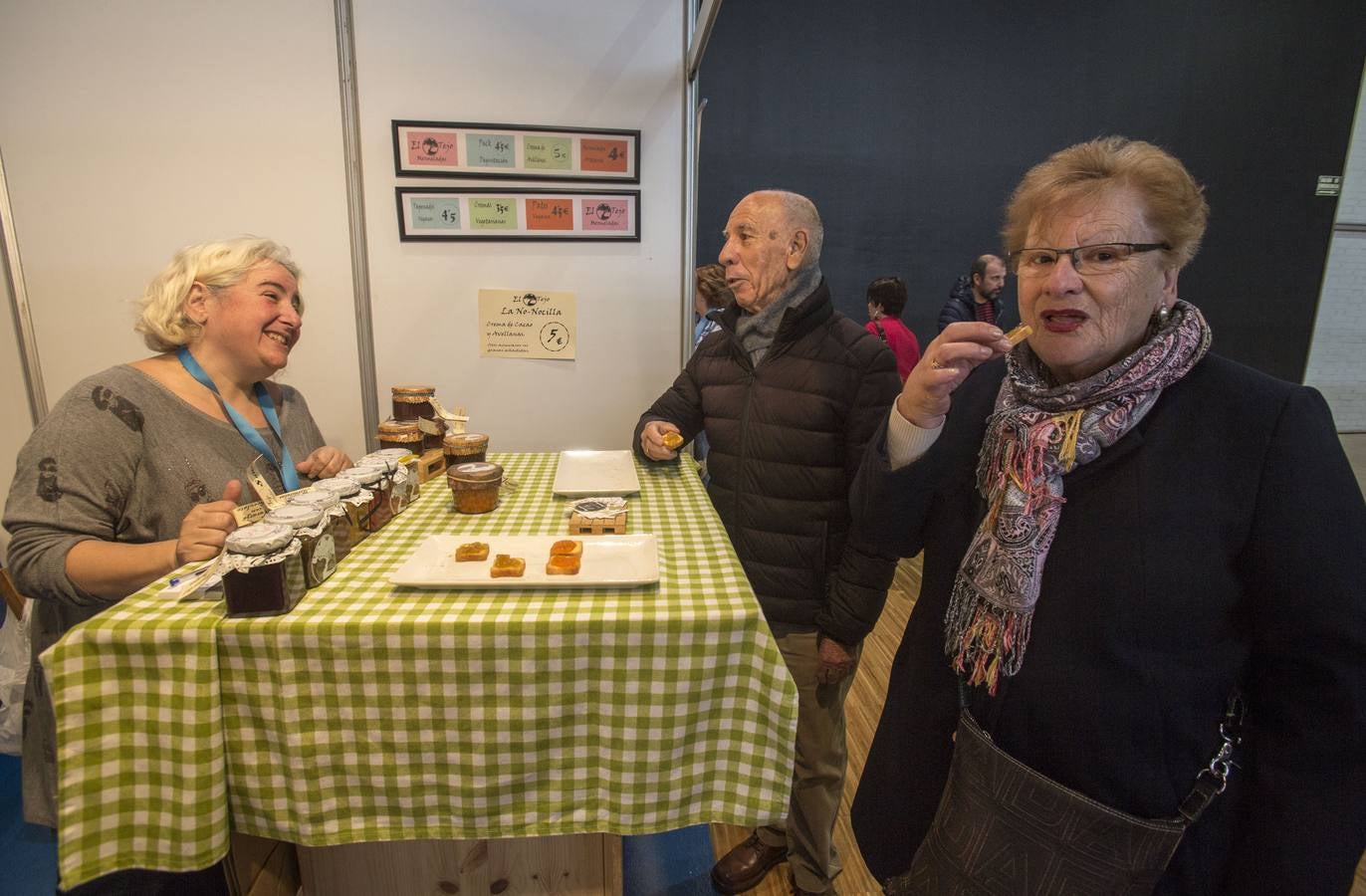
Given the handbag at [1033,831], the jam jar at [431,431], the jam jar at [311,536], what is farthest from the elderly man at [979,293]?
the jam jar at [311,536]

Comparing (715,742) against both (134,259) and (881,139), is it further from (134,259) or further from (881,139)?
(881,139)

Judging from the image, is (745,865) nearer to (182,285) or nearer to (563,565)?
(563,565)

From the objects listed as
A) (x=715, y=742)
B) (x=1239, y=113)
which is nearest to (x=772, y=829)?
(x=715, y=742)

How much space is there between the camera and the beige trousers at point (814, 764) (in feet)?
5.22

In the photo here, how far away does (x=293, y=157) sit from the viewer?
214 cm

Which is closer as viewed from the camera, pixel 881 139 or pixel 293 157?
pixel 293 157

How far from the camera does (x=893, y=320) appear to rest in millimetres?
3600

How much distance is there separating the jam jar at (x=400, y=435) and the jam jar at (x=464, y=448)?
0.30 ft

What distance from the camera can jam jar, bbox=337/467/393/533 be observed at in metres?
1.21

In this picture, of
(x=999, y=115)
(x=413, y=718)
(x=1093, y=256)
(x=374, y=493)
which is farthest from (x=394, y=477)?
(x=999, y=115)

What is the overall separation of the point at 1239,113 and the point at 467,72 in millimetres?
5210

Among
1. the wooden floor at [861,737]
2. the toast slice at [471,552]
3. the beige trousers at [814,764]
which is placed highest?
the toast slice at [471,552]

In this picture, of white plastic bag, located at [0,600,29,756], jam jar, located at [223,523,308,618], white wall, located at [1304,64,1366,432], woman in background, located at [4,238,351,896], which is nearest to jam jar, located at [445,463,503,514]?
woman in background, located at [4,238,351,896]

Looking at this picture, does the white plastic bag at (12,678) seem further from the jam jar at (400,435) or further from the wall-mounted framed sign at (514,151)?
the wall-mounted framed sign at (514,151)
